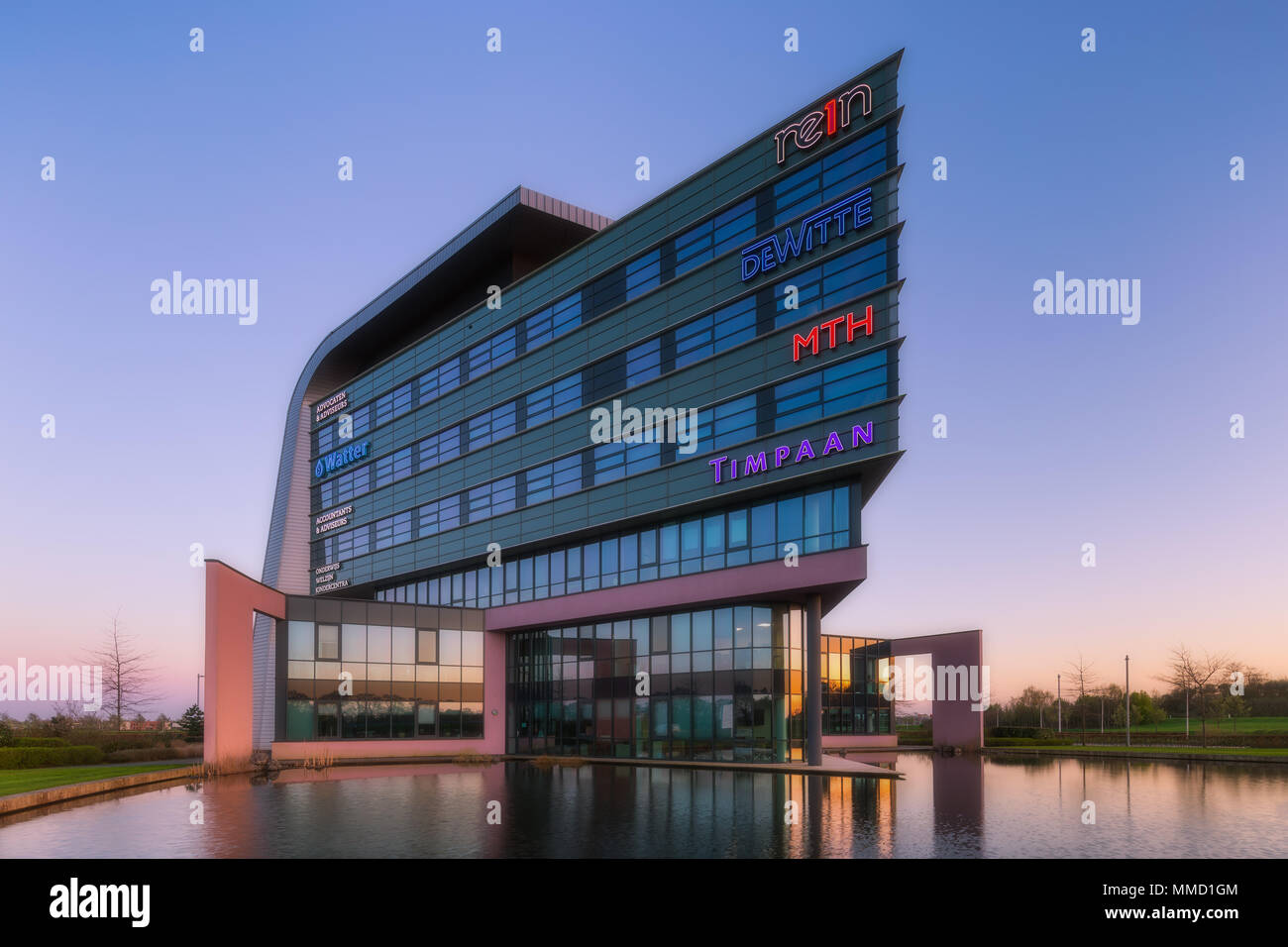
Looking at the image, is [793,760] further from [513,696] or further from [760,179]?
[760,179]

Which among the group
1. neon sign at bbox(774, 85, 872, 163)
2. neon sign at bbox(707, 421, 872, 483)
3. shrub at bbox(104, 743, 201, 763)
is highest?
neon sign at bbox(774, 85, 872, 163)

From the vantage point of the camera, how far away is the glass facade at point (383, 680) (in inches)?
1928

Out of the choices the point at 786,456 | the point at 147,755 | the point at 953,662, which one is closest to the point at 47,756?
the point at 147,755

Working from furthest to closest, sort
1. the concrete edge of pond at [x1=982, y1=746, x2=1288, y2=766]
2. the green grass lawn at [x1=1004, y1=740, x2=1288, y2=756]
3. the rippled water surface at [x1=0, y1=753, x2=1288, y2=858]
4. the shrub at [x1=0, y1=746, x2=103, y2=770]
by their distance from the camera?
the green grass lawn at [x1=1004, y1=740, x2=1288, y2=756]
the concrete edge of pond at [x1=982, y1=746, x2=1288, y2=766]
the shrub at [x1=0, y1=746, x2=103, y2=770]
the rippled water surface at [x1=0, y1=753, x2=1288, y2=858]

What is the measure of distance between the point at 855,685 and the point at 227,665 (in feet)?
133

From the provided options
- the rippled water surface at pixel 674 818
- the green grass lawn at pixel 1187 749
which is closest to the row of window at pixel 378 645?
the rippled water surface at pixel 674 818

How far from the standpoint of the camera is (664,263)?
45781 millimetres

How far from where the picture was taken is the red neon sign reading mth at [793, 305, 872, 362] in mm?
36688

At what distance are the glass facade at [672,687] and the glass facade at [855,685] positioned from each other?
20.0m

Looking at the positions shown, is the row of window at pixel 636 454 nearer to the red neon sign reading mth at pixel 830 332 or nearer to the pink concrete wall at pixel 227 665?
the red neon sign reading mth at pixel 830 332

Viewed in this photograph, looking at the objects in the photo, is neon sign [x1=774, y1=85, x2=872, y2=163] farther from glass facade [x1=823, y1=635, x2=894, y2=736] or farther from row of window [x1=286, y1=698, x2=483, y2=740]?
glass facade [x1=823, y1=635, x2=894, y2=736]

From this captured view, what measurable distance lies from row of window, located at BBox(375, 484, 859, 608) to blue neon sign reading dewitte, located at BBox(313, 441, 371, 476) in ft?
40.7

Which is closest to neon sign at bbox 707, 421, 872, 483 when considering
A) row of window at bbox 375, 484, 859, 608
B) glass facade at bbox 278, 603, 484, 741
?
row of window at bbox 375, 484, 859, 608
